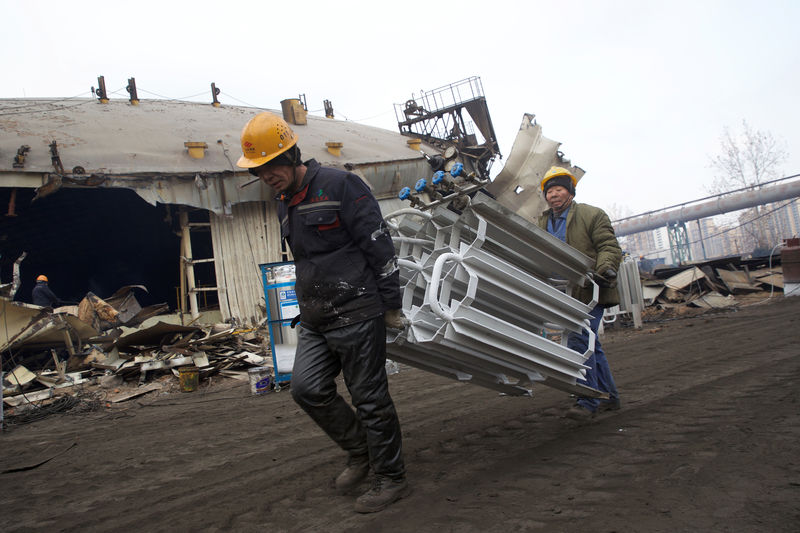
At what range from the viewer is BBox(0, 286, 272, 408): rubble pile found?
8.11m

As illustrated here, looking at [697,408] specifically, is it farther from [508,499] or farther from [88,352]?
[88,352]

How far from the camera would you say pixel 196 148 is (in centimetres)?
1170

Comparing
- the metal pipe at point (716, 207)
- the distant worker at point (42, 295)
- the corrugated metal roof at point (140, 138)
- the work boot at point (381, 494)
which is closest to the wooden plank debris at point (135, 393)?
the distant worker at point (42, 295)

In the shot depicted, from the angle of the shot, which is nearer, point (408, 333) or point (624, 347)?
point (408, 333)

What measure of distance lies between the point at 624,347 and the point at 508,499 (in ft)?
20.7

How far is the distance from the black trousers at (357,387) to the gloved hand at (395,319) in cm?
4

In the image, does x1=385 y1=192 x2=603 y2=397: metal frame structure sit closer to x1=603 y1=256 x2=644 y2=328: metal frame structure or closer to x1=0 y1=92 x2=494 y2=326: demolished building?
x1=603 y1=256 x2=644 y2=328: metal frame structure

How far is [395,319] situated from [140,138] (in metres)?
11.6

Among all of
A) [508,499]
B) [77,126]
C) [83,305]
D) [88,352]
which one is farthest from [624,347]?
[77,126]

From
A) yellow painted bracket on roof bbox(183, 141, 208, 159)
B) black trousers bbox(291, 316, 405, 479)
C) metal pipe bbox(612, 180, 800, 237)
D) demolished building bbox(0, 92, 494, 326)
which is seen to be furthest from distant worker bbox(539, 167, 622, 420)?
metal pipe bbox(612, 180, 800, 237)

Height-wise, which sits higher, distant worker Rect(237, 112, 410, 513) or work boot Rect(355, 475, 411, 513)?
distant worker Rect(237, 112, 410, 513)

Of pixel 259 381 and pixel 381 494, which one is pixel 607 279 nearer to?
pixel 381 494

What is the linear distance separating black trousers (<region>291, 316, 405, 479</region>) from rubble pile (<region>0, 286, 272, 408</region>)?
587cm

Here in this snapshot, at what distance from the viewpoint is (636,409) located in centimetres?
412
